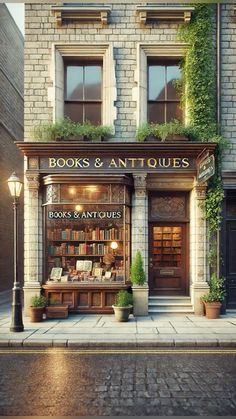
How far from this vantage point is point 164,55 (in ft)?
35.4

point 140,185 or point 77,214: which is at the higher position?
point 140,185

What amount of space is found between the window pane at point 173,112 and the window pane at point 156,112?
165 millimetres

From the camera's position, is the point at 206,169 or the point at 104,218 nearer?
the point at 206,169

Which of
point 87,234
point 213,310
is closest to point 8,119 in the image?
point 87,234

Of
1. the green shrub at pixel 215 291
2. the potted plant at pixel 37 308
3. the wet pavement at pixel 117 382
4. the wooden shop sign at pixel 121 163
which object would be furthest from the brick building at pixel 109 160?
the wet pavement at pixel 117 382

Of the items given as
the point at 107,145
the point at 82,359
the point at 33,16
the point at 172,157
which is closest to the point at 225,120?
the point at 172,157

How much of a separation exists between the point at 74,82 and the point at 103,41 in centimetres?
157

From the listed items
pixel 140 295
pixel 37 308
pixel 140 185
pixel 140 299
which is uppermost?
pixel 140 185

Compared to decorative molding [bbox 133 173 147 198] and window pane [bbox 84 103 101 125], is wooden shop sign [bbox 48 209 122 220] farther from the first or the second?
window pane [bbox 84 103 101 125]

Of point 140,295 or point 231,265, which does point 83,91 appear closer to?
point 140,295

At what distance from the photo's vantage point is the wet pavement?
4613 mm

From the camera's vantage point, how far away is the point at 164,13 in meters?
10.5

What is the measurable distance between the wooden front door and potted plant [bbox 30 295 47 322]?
3.55 m

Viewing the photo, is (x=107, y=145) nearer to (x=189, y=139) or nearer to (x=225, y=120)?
(x=189, y=139)
